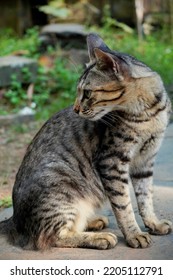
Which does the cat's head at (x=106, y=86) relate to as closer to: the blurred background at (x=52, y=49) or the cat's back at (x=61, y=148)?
the cat's back at (x=61, y=148)

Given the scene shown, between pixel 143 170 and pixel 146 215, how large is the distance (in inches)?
11.4

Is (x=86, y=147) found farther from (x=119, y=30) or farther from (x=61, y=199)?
(x=119, y=30)

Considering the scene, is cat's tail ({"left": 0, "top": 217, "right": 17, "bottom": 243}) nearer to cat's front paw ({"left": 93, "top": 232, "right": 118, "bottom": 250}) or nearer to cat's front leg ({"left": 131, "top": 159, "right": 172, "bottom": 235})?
cat's front paw ({"left": 93, "top": 232, "right": 118, "bottom": 250})

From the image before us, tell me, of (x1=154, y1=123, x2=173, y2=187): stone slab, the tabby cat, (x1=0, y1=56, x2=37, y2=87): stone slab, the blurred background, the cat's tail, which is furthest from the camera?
(x1=0, y1=56, x2=37, y2=87): stone slab

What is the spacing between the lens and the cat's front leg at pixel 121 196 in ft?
10.9

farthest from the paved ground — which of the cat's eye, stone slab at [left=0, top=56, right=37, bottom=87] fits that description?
stone slab at [left=0, top=56, right=37, bottom=87]

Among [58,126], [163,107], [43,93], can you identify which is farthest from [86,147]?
[43,93]

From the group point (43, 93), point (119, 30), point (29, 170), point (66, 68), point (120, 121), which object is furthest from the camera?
point (119, 30)

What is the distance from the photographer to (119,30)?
1077 centimetres

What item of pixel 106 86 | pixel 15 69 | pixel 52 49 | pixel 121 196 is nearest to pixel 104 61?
pixel 106 86

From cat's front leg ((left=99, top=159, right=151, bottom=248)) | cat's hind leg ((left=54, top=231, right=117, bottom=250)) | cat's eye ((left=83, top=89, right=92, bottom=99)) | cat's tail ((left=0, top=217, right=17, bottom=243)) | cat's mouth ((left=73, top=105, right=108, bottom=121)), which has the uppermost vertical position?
cat's eye ((left=83, top=89, right=92, bottom=99))

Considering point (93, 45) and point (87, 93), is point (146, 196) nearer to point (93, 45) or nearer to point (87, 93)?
point (87, 93)

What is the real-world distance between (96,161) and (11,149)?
9.77 ft

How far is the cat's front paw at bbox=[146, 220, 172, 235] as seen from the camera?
358 centimetres
